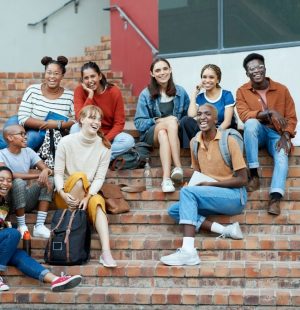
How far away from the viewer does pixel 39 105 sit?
27.9ft

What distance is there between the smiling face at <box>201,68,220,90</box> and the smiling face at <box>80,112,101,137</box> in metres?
1.24

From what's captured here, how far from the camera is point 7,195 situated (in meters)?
7.30

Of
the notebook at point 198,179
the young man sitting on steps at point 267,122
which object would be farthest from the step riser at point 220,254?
the notebook at point 198,179

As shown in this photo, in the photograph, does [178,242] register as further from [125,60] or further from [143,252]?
[125,60]

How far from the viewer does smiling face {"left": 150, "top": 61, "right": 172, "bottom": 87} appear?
324 inches

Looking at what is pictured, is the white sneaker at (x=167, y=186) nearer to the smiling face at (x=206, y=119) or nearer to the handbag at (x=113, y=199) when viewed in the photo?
the handbag at (x=113, y=199)

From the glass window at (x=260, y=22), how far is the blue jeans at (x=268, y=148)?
1.68 m

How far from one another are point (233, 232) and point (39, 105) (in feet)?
8.61

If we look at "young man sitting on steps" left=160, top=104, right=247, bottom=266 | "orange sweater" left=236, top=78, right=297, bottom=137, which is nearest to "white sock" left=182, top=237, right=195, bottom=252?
"young man sitting on steps" left=160, top=104, right=247, bottom=266

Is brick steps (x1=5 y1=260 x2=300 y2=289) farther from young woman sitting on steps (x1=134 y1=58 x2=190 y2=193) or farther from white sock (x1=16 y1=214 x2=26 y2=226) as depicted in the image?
young woman sitting on steps (x1=134 y1=58 x2=190 y2=193)

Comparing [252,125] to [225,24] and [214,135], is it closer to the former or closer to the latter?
[214,135]

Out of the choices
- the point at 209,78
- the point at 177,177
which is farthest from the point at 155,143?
the point at 209,78

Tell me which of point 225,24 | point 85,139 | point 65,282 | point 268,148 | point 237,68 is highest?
point 225,24

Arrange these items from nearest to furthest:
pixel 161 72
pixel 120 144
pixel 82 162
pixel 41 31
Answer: pixel 82 162 < pixel 120 144 < pixel 161 72 < pixel 41 31
